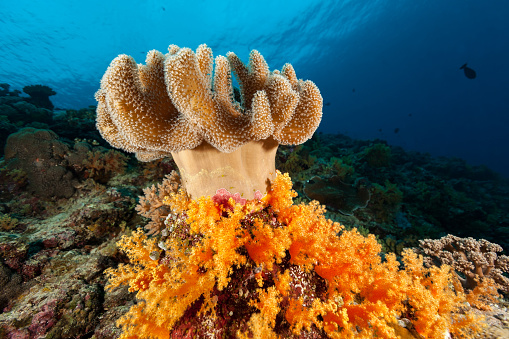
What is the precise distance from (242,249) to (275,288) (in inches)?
18.9

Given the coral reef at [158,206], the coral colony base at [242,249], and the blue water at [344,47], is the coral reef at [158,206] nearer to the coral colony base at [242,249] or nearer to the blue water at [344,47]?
the coral colony base at [242,249]

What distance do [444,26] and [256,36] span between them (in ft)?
185

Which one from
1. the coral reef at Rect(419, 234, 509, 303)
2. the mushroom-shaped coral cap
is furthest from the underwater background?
the mushroom-shaped coral cap

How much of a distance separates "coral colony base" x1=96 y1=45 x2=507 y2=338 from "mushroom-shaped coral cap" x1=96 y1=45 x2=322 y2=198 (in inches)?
0.4

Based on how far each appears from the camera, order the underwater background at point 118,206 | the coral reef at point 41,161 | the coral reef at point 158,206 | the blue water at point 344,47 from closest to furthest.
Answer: the underwater background at point 118,206, the coral reef at point 158,206, the coral reef at point 41,161, the blue water at point 344,47

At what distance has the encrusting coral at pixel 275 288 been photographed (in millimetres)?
1579

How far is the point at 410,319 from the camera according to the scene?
73.0 inches

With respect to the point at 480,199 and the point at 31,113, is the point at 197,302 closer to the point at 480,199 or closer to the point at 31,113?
the point at 31,113

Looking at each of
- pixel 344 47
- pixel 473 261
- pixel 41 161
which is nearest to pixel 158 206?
pixel 41 161

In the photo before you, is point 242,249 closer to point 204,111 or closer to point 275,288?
point 275,288

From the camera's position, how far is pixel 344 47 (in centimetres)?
6488

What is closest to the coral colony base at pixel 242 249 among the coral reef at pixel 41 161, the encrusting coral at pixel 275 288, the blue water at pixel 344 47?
the encrusting coral at pixel 275 288

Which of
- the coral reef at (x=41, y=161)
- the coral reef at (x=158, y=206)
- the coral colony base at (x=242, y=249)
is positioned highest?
the coral colony base at (x=242, y=249)

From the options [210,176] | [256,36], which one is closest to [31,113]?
[210,176]
